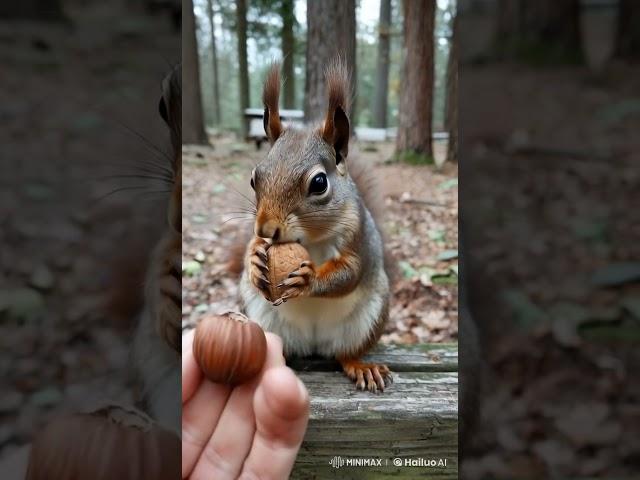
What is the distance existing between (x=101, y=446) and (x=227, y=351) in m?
0.19

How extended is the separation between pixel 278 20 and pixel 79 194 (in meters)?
0.44

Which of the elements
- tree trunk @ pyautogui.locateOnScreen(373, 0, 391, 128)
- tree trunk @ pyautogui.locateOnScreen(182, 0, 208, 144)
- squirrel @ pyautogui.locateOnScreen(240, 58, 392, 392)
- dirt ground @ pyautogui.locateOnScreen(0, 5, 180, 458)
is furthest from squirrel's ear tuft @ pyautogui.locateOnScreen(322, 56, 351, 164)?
dirt ground @ pyautogui.locateOnScreen(0, 5, 180, 458)

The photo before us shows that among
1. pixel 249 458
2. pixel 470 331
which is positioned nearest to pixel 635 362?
pixel 470 331

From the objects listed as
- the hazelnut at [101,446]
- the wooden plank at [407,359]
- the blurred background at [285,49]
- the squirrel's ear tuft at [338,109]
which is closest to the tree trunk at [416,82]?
the blurred background at [285,49]

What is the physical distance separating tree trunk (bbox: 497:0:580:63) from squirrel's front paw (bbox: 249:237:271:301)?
1.57 ft

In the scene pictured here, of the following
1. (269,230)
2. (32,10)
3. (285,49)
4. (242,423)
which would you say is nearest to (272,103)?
(285,49)

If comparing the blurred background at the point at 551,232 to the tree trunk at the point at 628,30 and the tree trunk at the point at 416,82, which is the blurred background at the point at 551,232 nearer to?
the tree trunk at the point at 628,30

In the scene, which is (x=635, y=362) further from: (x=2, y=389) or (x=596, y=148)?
(x=2, y=389)

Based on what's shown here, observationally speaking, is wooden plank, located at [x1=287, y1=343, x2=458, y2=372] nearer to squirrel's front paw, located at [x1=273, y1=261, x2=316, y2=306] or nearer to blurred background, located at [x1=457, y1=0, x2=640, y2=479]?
squirrel's front paw, located at [x1=273, y1=261, x2=316, y2=306]

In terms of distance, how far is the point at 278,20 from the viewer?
0.88m

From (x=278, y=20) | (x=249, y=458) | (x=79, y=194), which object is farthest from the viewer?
(x=278, y=20)

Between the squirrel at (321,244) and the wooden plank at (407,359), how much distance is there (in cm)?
2

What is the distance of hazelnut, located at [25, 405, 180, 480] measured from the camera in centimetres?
62

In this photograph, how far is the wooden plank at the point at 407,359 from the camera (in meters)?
0.96
